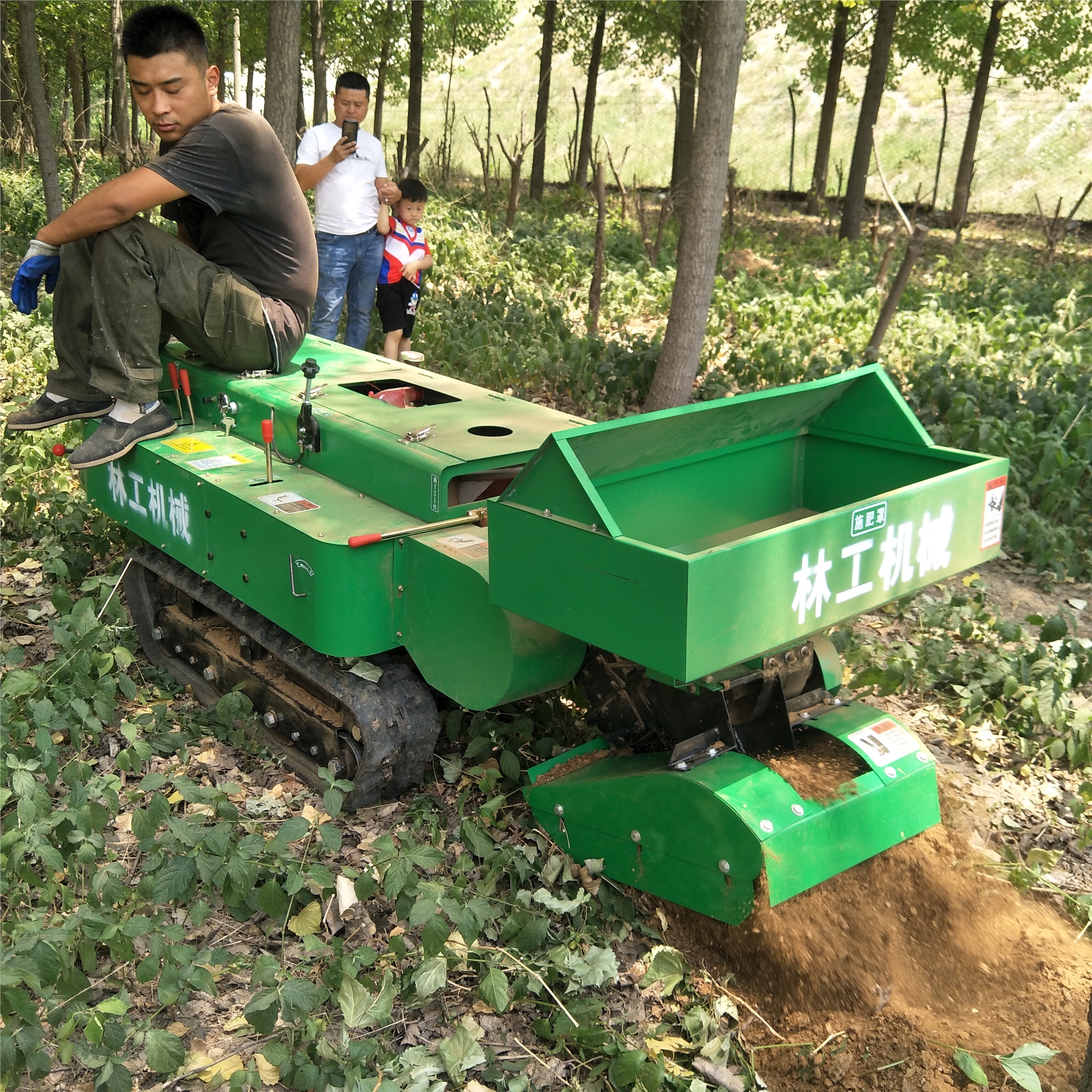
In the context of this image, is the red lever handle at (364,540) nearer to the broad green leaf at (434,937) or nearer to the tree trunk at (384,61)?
the broad green leaf at (434,937)

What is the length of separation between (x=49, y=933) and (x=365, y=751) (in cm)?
100

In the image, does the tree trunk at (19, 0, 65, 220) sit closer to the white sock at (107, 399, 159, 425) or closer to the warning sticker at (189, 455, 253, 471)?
the white sock at (107, 399, 159, 425)

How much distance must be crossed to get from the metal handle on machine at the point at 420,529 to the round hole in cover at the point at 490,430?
0.33 meters

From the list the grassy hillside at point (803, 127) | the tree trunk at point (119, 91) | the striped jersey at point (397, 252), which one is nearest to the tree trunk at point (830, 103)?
the grassy hillside at point (803, 127)

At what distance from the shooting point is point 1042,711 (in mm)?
3877

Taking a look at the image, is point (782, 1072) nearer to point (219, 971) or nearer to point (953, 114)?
point (219, 971)

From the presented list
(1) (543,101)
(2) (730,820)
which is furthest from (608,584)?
(1) (543,101)

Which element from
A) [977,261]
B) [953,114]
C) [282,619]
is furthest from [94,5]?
[953,114]

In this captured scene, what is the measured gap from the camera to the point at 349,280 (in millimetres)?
6762

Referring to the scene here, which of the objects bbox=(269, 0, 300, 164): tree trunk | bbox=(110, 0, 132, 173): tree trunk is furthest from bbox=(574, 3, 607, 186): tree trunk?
bbox=(269, 0, 300, 164): tree trunk

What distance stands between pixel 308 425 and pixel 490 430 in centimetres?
57

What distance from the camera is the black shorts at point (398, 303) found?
6855 mm

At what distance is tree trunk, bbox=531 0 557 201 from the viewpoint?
1761 cm

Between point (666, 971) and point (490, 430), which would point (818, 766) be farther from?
point (490, 430)
